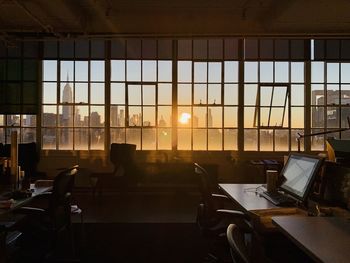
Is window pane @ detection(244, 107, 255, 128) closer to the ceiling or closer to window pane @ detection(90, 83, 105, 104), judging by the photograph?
the ceiling

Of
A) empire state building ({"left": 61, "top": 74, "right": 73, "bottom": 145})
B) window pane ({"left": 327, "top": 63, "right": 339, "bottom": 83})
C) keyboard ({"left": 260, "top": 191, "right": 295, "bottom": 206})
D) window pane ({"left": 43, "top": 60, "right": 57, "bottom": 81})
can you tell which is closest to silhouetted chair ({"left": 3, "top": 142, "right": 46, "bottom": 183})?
empire state building ({"left": 61, "top": 74, "right": 73, "bottom": 145})

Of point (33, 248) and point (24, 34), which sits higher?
point (24, 34)

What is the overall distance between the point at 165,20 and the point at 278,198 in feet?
16.2

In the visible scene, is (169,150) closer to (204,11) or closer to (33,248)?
(204,11)

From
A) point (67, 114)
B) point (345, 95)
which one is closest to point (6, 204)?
point (67, 114)

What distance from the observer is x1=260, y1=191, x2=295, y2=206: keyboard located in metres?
2.72

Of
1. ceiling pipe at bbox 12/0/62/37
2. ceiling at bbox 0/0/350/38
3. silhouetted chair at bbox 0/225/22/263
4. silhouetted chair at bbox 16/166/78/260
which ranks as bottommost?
silhouetted chair at bbox 0/225/22/263

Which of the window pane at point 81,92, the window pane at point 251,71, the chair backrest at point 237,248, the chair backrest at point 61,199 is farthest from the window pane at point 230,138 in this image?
the chair backrest at point 237,248

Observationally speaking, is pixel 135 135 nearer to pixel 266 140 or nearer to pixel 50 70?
pixel 50 70

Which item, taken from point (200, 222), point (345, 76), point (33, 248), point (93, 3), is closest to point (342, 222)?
point (200, 222)

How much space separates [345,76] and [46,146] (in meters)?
6.61

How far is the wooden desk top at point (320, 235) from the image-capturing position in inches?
60.4

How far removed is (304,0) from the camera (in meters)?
5.42

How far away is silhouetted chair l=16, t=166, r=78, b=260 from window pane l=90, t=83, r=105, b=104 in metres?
4.75
